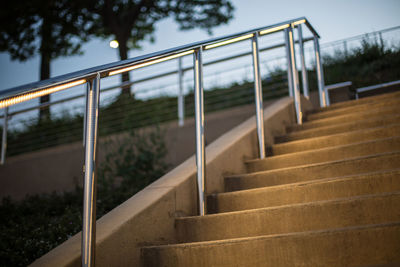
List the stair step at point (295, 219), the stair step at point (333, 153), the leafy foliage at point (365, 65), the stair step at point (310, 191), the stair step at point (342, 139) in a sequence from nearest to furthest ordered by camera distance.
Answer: the stair step at point (295, 219) < the stair step at point (310, 191) < the stair step at point (333, 153) < the stair step at point (342, 139) < the leafy foliage at point (365, 65)

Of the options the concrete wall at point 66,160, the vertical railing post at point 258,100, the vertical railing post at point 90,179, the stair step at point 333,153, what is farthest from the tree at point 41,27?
the vertical railing post at point 90,179

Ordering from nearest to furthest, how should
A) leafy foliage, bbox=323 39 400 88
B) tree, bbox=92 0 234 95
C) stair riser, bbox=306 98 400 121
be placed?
stair riser, bbox=306 98 400 121 → leafy foliage, bbox=323 39 400 88 → tree, bbox=92 0 234 95

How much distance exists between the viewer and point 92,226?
157cm

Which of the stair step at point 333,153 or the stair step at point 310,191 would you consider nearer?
the stair step at point 310,191

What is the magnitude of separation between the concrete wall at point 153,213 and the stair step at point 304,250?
23cm

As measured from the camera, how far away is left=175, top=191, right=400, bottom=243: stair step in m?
1.77

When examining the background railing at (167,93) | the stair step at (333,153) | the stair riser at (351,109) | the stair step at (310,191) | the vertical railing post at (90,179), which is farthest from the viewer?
the background railing at (167,93)

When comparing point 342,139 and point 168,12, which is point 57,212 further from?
point 168,12

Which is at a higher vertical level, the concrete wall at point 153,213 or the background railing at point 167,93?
the background railing at point 167,93

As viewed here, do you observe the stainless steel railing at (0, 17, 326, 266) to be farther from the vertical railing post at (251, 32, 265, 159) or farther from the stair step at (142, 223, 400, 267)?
the stair step at (142, 223, 400, 267)

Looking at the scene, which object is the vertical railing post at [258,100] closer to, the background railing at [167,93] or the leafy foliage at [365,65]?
the background railing at [167,93]

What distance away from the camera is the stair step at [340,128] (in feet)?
10.2

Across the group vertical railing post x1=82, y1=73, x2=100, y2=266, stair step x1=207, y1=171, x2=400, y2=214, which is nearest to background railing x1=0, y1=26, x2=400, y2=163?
stair step x1=207, y1=171, x2=400, y2=214

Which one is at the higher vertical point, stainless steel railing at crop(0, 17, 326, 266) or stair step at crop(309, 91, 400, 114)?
stair step at crop(309, 91, 400, 114)
